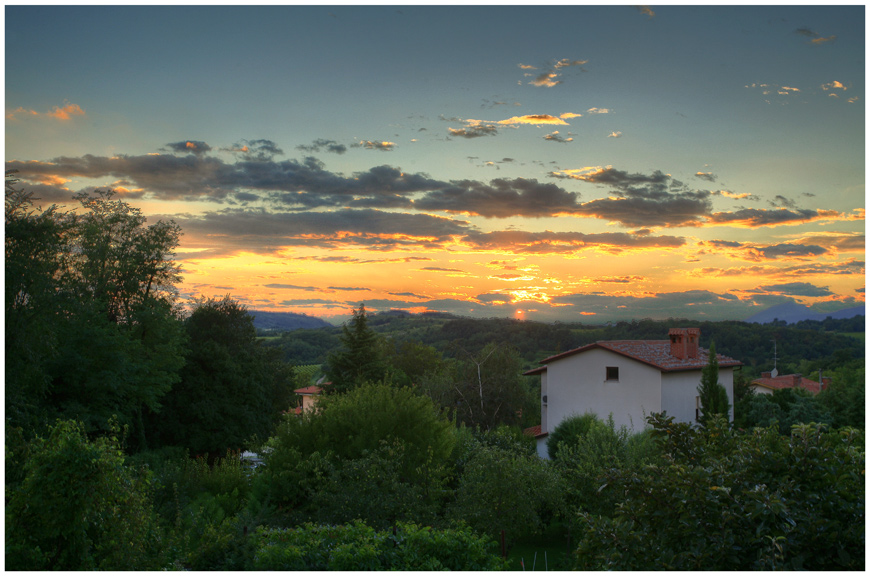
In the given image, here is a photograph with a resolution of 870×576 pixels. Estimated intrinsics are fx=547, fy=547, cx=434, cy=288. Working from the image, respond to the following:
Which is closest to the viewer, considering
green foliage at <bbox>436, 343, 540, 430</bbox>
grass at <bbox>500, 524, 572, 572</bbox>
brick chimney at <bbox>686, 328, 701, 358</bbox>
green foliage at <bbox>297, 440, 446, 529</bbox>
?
green foliage at <bbox>297, 440, 446, 529</bbox>

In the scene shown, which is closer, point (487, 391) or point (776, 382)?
point (487, 391)

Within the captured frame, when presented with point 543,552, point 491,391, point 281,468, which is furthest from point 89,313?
point 491,391

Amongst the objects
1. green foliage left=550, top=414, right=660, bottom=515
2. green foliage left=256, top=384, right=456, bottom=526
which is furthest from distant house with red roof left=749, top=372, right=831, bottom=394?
green foliage left=256, top=384, right=456, bottom=526

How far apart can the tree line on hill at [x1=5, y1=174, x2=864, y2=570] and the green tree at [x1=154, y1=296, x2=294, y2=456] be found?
0.11 meters

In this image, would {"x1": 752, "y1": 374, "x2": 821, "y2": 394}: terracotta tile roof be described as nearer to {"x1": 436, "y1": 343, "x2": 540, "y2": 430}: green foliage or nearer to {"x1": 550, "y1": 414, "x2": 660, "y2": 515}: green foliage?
{"x1": 436, "y1": 343, "x2": 540, "y2": 430}: green foliage

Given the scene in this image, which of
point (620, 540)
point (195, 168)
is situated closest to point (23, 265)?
point (195, 168)

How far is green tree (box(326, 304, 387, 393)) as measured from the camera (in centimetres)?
3478

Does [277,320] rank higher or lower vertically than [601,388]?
higher

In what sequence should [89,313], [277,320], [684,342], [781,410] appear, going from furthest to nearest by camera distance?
[277,320]
[684,342]
[781,410]
[89,313]

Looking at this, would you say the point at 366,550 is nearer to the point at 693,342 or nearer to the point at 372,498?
the point at 372,498

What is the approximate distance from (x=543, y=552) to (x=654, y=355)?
16.6 m

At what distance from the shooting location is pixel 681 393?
1134 inches

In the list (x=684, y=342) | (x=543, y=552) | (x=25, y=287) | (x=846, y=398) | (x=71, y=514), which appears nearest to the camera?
(x=71, y=514)

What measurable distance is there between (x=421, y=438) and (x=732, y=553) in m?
11.5
